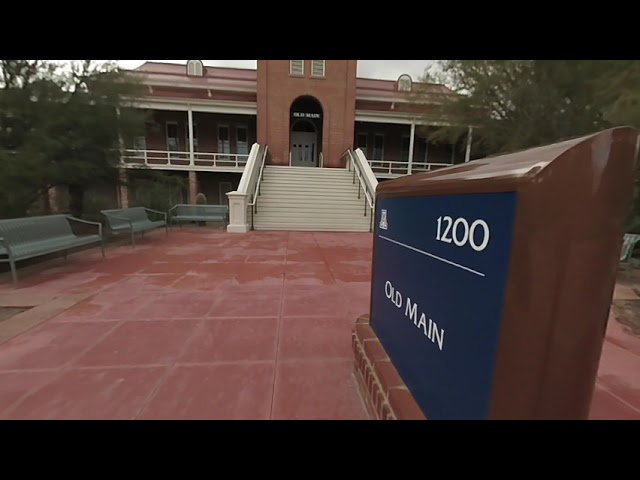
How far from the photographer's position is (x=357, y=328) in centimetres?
250

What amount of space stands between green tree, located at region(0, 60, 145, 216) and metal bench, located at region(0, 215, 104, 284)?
1.36 metres

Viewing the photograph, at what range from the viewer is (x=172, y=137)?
19047mm

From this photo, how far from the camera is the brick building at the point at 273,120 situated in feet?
54.5

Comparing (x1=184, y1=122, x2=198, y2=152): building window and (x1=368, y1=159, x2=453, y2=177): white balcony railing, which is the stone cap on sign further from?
(x1=184, y1=122, x2=198, y2=152): building window

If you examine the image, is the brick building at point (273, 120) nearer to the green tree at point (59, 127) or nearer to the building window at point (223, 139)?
the building window at point (223, 139)

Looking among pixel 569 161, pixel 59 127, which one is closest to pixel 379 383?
pixel 569 161

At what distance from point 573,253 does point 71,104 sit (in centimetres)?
947

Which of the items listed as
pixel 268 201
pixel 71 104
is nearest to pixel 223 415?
pixel 71 104

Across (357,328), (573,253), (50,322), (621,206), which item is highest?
(621,206)

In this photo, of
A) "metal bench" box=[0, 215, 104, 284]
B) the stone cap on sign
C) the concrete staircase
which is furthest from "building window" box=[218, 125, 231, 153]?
the stone cap on sign

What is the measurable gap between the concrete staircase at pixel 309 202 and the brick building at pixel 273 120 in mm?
3241

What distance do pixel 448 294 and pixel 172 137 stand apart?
828 inches

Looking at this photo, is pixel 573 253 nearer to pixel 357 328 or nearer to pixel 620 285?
pixel 357 328

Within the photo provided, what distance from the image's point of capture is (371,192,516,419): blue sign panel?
108 cm
